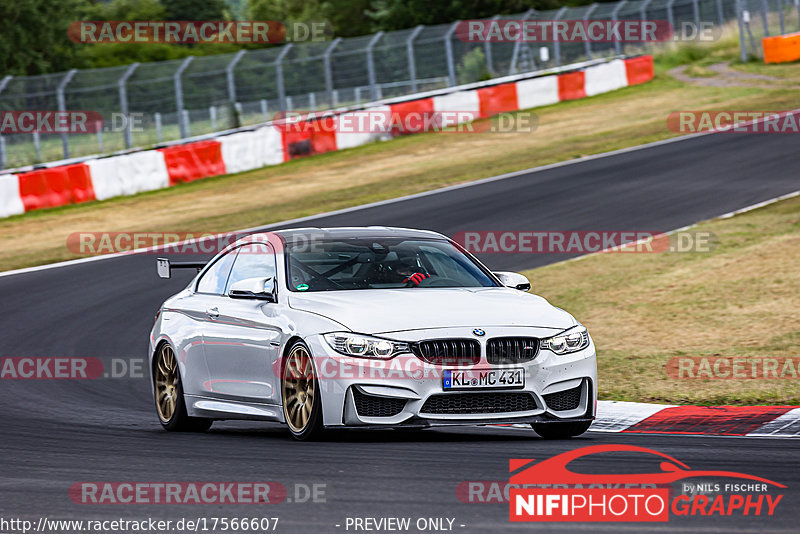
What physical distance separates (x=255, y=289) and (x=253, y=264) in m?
0.69

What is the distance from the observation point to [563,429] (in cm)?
820

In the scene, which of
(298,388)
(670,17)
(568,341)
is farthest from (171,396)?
(670,17)

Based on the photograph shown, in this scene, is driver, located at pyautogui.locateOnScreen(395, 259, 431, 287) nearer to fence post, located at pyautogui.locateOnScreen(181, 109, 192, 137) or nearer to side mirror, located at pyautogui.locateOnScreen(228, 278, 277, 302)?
side mirror, located at pyautogui.locateOnScreen(228, 278, 277, 302)

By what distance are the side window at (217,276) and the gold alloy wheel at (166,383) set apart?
0.54 m

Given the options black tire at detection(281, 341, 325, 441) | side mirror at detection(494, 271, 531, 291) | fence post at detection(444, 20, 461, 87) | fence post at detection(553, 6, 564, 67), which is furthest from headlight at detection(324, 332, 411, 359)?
fence post at detection(553, 6, 564, 67)

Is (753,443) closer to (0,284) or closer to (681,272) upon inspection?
(681,272)

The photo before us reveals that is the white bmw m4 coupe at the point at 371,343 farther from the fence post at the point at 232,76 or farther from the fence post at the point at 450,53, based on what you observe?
the fence post at the point at 450,53

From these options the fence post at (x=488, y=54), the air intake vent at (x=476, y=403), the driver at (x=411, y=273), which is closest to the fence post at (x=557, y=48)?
the fence post at (x=488, y=54)

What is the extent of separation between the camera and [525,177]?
25.0 m

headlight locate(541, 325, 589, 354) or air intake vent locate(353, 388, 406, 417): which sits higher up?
headlight locate(541, 325, 589, 354)

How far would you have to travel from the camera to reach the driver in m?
8.61

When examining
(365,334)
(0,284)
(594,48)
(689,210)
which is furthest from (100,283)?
(594,48)

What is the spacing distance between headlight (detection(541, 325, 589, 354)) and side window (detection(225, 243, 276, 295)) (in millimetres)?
2007

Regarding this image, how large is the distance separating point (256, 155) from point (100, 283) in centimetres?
1264
